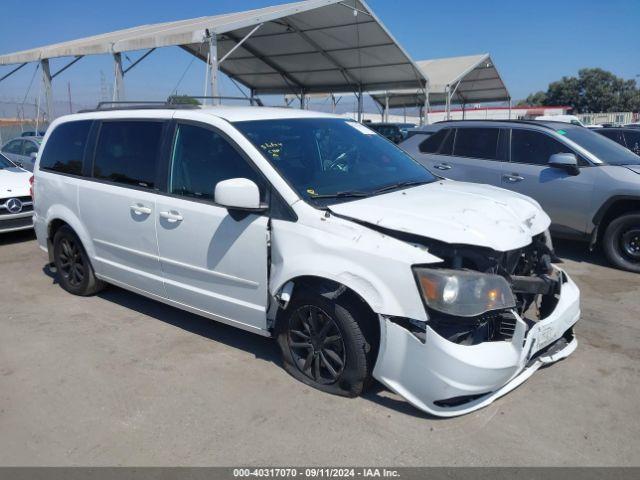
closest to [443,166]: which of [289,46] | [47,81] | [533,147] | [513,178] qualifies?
[513,178]

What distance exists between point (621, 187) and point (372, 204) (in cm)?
427

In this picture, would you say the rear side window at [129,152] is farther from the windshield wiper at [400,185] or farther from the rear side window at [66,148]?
the windshield wiper at [400,185]

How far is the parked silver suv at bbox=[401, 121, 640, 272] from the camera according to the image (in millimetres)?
6293

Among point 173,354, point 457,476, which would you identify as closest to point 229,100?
point 173,354

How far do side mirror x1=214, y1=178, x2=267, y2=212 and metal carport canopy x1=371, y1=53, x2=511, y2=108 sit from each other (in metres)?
18.8

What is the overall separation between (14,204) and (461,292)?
7081mm

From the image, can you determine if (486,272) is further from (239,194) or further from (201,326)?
(201,326)

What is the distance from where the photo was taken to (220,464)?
2.79m

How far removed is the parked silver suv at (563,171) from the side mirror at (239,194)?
14.8 ft

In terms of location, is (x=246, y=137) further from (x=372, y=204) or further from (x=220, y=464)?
(x=220, y=464)

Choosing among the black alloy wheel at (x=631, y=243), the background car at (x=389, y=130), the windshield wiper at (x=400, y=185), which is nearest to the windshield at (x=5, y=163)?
the windshield wiper at (x=400, y=185)

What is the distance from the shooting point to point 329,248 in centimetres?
318

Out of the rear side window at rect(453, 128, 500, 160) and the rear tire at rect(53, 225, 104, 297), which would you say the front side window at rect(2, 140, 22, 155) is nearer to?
the rear tire at rect(53, 225, 104, 297)

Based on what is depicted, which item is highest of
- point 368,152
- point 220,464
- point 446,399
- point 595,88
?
point 595,88
